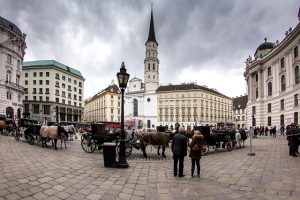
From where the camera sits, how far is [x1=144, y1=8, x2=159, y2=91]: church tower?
306 ft

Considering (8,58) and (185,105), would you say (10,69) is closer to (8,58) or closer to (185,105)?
(8,58)

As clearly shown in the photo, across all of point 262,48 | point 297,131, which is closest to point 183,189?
point 297,131

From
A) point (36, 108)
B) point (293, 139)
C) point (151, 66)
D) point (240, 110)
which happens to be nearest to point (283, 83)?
point (293, 139)

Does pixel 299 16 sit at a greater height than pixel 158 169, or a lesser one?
greater

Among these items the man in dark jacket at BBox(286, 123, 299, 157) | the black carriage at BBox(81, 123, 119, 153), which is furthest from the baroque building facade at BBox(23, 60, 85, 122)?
the man in dark jacket at BBox(286, 123, 299, 157)

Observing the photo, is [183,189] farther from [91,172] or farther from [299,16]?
[299,16]

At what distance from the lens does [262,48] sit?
49531mm

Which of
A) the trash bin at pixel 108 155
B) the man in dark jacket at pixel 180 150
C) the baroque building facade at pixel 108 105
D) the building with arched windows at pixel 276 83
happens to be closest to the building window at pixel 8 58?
the trash bin at pixel 108 155

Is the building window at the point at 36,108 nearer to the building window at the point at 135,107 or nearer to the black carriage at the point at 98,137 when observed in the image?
the building window at the point at 135,107

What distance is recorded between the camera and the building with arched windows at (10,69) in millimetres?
41188

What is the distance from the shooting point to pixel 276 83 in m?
37.7

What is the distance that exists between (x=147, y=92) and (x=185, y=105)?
1673 centimetres

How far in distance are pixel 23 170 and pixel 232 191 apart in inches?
259

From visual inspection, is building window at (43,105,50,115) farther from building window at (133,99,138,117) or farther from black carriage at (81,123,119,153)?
black carriage at (81,123,119,153)
